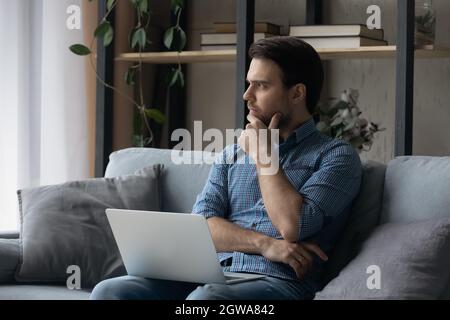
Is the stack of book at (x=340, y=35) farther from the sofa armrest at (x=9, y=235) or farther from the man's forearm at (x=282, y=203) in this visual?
the sofa armrest at (x=9, y=235)

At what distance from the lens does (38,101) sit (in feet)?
11.7

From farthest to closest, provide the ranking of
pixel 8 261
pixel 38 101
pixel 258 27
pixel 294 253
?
pixel 38 101
pixel 258 27
pixel 8 261
pixel 294 253

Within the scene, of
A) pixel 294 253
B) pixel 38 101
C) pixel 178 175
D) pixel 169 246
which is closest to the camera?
pixel 169 246

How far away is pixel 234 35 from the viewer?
338 centimetres

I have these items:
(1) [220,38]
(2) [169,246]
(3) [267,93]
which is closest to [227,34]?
(1) [220,38]

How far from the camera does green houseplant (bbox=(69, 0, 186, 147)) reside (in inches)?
135

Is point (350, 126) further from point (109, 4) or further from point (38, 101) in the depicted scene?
point (38, 101)

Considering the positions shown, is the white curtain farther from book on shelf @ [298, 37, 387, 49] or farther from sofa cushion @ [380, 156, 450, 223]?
sofa cushion @ [380, 156, 450, 223]

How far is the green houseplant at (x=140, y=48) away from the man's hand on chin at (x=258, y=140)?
111 centimetres

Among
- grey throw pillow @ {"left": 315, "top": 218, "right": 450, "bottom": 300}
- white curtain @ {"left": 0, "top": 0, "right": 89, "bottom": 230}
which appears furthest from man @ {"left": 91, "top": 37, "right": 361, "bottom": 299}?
white curtain @ {"left": 0, "top": 0, "right": 89, "bottom": 230}

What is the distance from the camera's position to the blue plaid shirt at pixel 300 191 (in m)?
2.30

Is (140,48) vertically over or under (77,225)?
over

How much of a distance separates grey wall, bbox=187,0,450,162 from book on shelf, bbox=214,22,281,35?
0.14 feet

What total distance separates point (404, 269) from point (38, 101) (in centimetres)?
194
